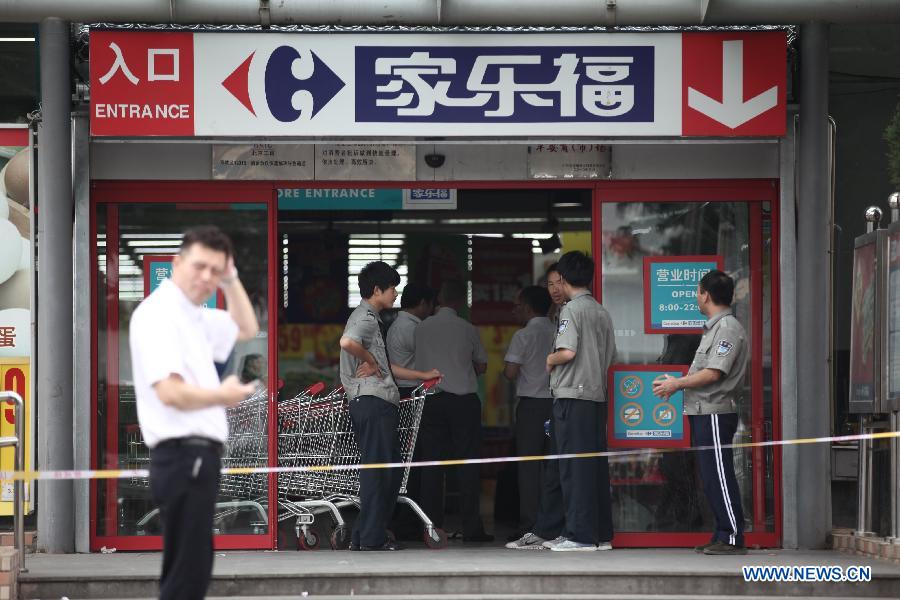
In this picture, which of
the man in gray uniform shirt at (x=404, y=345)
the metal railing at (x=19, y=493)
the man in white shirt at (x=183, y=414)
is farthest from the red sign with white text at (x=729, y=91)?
the metal railing at (x=19, y=493)

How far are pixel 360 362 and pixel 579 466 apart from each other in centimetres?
165

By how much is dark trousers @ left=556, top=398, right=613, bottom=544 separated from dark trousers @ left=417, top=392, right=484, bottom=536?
94cm

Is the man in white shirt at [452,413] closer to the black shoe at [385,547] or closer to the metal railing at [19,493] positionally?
the black shoe at [385,547]

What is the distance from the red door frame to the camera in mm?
A: 9117

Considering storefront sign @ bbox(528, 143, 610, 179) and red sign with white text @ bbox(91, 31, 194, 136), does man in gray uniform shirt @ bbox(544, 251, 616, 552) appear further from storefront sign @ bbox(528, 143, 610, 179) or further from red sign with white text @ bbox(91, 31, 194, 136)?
red sign with white text @ bbox(91, 31, 194, 136)

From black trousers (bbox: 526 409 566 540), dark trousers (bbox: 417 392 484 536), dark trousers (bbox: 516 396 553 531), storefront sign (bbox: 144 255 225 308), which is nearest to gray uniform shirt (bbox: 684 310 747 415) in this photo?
black trousers (bbox: 526 409 566 540)

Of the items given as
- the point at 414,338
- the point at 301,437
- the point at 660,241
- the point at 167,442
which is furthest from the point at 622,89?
the point at 167,442

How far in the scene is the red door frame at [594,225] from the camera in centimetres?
912

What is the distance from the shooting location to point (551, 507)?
918cm

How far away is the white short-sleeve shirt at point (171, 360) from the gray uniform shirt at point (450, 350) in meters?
4.41

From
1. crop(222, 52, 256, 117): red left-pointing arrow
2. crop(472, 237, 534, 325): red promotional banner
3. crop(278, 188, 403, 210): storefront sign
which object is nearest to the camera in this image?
crop(222, 52, 256, 117): red left-pointing arrow

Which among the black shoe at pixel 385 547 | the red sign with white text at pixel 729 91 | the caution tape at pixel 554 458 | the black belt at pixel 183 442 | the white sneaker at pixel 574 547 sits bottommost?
the black shoe at pixel 385 547

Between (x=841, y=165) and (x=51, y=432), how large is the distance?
648 centimetres

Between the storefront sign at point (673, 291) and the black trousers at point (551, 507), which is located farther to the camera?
the storefront sign at point (673, 291)
